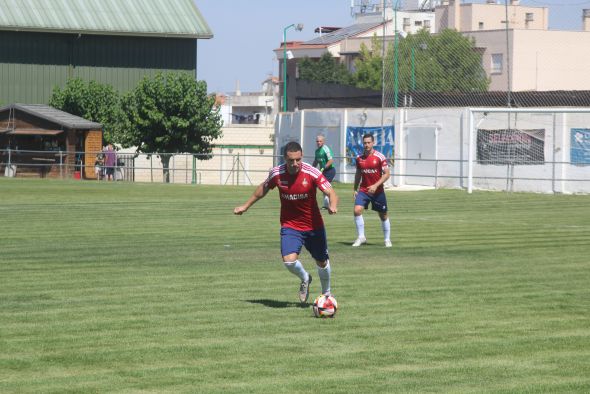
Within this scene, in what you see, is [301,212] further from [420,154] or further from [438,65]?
[438,65]

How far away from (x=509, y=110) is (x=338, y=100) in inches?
758

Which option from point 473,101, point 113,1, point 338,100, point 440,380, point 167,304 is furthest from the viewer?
point 113,1

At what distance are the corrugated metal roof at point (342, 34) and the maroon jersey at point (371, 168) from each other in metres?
86.6

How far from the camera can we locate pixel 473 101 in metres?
48.8

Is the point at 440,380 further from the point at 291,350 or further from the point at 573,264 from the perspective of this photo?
the point at 573,264

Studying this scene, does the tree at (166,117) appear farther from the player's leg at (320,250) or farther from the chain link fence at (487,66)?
the player's leg at (320,250)

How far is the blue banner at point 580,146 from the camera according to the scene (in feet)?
134

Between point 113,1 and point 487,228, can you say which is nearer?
point 487,228

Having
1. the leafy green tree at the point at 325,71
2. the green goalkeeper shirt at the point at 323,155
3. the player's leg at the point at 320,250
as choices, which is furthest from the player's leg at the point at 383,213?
the leafy green tree at the point at 325,71

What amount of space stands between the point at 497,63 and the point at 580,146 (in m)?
31.1

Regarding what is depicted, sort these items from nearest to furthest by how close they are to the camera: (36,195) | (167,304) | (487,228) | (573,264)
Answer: (167,304), (573,264), (487,228), (36,195)

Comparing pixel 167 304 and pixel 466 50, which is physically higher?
pixel 466 50

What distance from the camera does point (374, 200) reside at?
20578 mm

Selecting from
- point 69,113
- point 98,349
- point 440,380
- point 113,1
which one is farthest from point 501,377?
point 113,1
